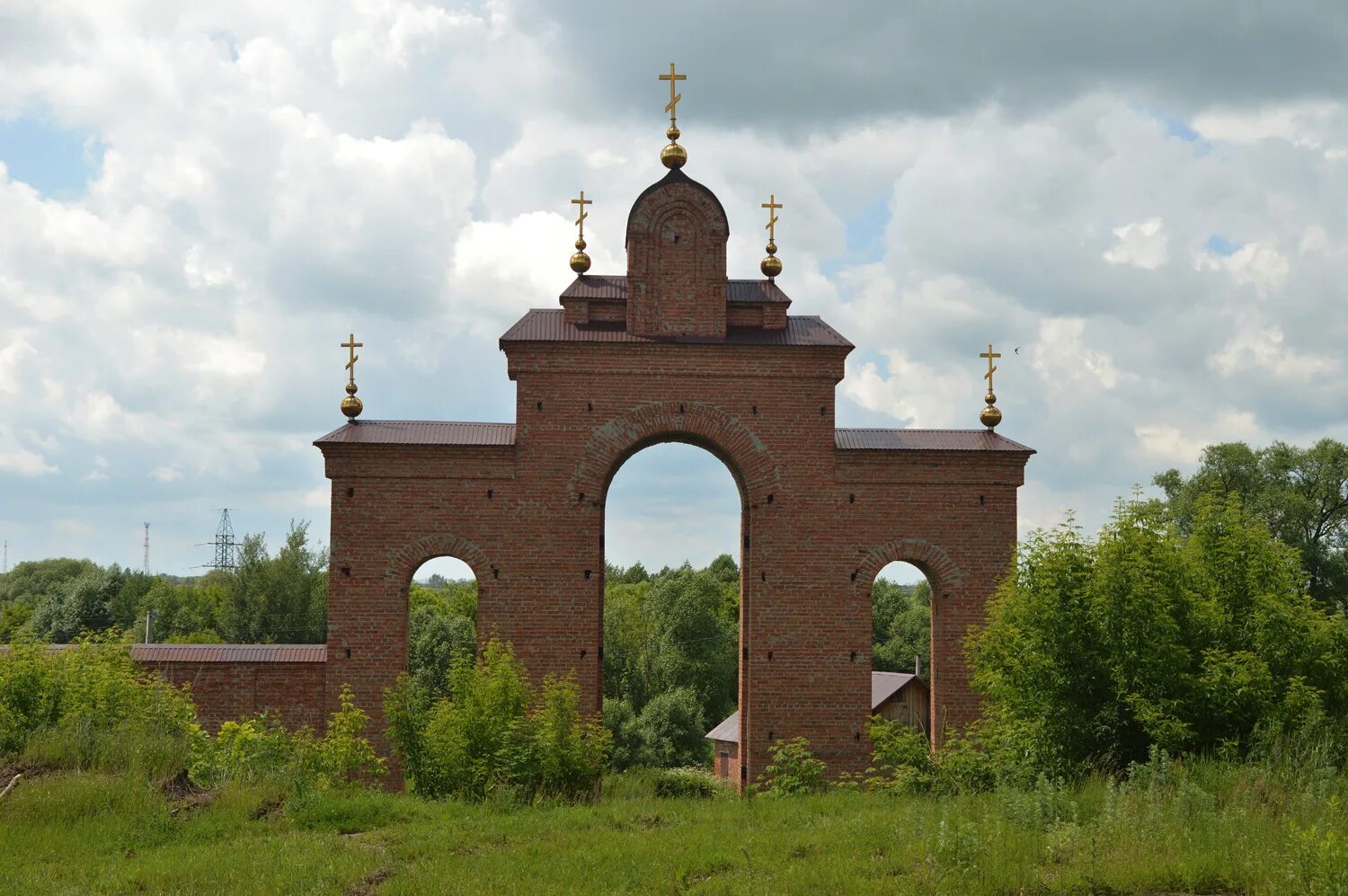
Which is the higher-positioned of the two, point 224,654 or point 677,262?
point 677,262

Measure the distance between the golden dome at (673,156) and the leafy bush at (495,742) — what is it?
8960 mm

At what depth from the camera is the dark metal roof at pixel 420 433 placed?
18828 millimetres

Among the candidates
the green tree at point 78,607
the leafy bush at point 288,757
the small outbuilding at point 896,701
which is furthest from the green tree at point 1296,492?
the green tree at point 78,607

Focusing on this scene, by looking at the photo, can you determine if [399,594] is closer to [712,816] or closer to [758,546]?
[758,546]

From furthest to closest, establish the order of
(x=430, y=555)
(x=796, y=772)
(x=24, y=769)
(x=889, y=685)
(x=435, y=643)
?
(x=435, y=643)
(x=889, y=685)
(x=430, y=555)
(x=796, y=772)
(x=24, y=769)

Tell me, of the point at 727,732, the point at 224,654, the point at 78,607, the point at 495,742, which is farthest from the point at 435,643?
the point at 495,742

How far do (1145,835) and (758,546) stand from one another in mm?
9479

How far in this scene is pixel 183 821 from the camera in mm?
12297

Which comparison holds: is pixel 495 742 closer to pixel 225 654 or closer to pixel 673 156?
pixel 225 654

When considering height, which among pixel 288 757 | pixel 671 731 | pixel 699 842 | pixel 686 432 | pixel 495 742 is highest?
pixel 686 432

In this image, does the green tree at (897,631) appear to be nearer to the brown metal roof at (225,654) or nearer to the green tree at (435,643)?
the green tree at (435,643)

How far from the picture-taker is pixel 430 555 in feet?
61.6

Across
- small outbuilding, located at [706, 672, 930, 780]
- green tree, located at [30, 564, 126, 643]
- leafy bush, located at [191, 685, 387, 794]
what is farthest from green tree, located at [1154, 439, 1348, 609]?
green tree, located at [30, 564, 126, 643]

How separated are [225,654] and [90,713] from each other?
3.83m
